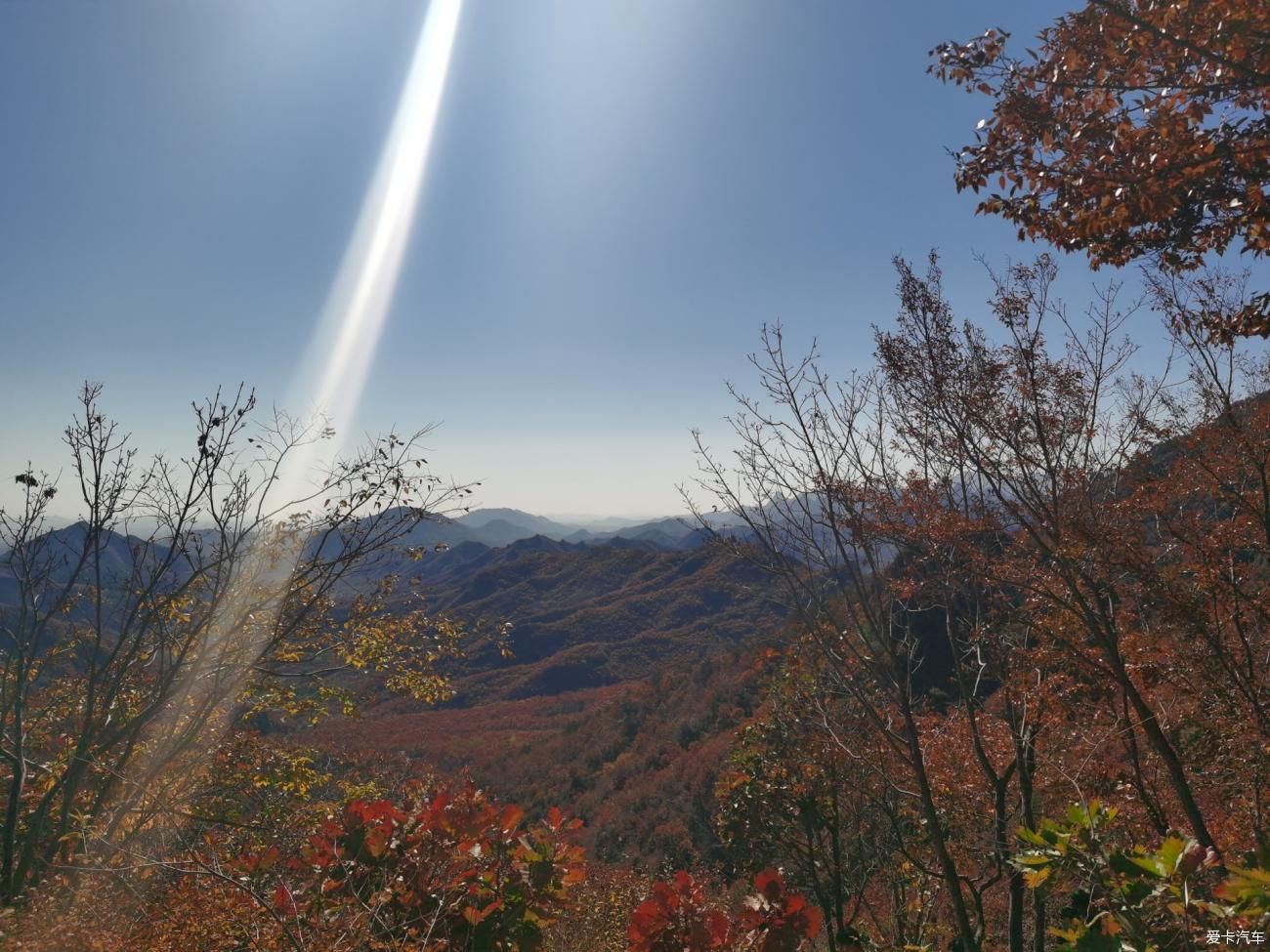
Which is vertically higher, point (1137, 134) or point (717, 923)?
point (1137, 134)

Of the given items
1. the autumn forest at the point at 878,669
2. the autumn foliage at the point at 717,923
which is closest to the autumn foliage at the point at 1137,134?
the autumn forest at the point at 878,669

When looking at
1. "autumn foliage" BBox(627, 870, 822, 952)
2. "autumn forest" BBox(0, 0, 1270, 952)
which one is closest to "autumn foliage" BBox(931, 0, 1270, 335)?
"autumn forest" BBox(0, 0, 1270, 952)

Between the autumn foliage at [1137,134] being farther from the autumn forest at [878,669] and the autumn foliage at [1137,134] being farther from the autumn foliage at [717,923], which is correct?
the autumn foliage at [717,923]

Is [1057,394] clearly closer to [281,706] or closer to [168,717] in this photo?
[281,706]

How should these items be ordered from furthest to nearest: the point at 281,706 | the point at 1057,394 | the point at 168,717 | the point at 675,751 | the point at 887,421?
the point at 675,751, the point at 281,706, the point at 168,717, the point at 1057,394, the point at 887,421

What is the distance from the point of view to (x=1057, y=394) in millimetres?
6828

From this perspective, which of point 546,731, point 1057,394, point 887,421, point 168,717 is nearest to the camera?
point 887,421

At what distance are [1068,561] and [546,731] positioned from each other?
5737 cm

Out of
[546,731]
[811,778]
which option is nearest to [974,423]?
[811,778]

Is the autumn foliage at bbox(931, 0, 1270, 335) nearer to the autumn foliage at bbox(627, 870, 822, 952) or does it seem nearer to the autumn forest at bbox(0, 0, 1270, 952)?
the autumn forest at bbox(0, 0, 1270, 952)

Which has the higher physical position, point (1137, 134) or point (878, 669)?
point (1137, 134)

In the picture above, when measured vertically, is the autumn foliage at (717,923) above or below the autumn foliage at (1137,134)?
below

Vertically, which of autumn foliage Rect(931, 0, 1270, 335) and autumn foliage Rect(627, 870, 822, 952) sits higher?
autumn foliage Rect(931, 0, 1270, 335)

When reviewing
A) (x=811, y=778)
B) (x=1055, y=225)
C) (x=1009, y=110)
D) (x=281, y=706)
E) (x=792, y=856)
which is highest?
(x=1009, y=110)
